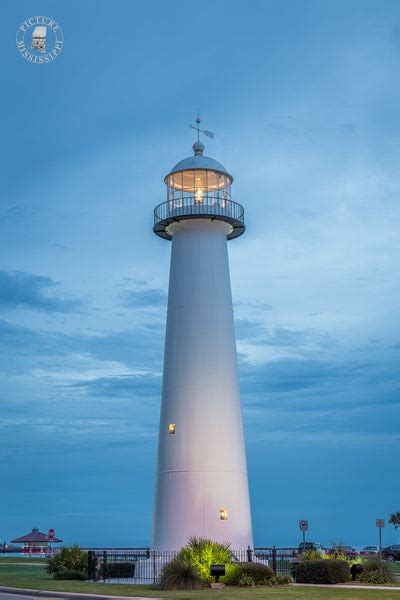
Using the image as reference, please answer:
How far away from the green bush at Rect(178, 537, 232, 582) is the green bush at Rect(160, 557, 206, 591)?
86 cm

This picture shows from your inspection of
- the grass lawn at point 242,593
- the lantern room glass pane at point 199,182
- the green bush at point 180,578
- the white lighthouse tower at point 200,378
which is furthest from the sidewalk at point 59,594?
the lantern room glass pane at point 199,182

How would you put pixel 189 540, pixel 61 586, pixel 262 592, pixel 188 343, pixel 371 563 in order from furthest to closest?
pixel 188 343
pixel 189 540
pixel 371 563
pixel 61 586
pixel 262 592

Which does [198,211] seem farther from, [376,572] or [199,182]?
[376,572]

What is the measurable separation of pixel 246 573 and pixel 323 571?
2.73 metres

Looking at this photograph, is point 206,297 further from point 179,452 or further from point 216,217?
point 179,452

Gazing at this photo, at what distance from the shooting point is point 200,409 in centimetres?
3503

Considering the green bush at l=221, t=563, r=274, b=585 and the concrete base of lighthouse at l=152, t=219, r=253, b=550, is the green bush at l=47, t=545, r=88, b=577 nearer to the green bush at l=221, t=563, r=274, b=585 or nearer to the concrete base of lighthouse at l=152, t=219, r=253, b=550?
the concrete base of lighthouse at l=152, t=219, r=253, b=550

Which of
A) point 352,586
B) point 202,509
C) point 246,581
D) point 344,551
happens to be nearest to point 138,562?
point 202,509

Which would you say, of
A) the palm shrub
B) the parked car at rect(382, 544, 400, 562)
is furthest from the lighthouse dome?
the palm shrub

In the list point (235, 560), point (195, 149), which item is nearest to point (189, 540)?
point (235, 560)

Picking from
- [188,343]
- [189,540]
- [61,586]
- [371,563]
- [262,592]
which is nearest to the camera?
[262,592]

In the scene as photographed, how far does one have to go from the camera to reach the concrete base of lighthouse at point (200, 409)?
3419cm

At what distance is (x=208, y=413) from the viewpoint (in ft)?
115

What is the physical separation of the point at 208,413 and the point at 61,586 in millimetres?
9936
